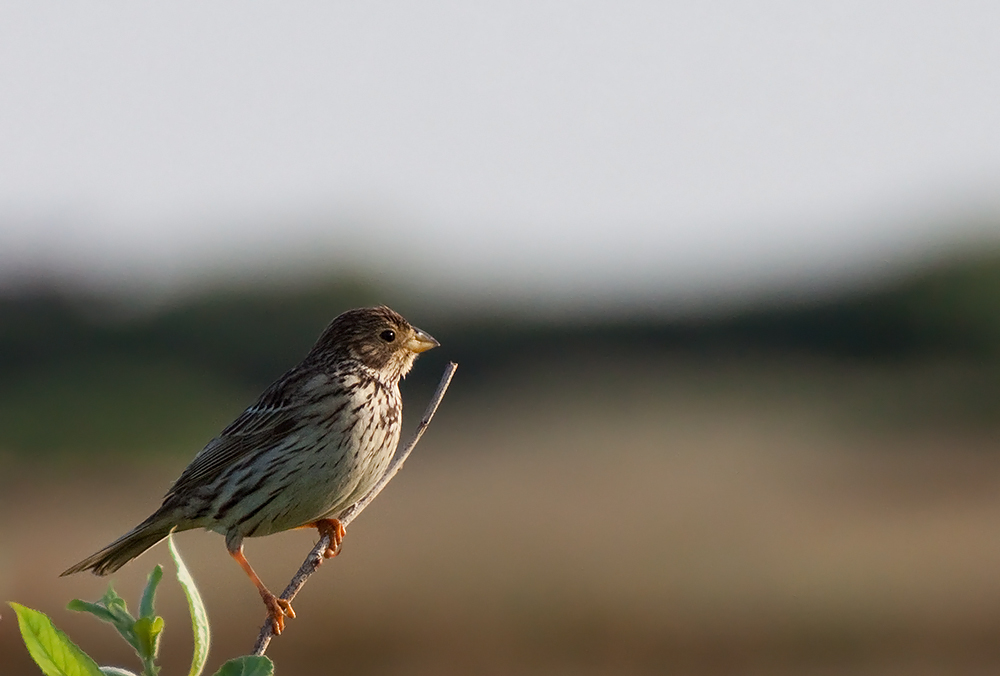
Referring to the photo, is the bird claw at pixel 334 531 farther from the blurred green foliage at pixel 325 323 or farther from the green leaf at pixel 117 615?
the blurred green foliage at pixel 325 323

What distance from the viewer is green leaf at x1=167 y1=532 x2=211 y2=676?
2436mm

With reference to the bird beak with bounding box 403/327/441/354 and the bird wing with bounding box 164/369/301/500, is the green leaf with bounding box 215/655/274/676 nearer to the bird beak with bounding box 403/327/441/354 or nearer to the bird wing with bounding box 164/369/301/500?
the bird wing with bounding box 164/369/301/500

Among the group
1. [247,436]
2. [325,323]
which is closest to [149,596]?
[247,436]

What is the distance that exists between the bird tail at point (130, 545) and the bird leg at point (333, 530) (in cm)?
69

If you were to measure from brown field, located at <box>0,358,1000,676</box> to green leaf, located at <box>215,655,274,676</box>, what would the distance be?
14.1m

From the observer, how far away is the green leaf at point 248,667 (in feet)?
7.60

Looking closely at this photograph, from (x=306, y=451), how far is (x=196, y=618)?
11.5 feet

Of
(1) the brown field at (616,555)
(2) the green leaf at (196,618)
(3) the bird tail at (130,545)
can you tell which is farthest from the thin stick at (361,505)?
(1) the brown field at (616,555)

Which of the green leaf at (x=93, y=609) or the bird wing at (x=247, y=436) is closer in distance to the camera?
the green leaf at (x=93, y=609)

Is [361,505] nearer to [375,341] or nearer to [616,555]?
[375,341]

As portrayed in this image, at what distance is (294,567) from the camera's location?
77.2 ft

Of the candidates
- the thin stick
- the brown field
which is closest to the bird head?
the thin stick

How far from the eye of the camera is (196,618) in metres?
2.48

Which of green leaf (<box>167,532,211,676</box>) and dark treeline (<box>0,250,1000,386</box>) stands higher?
dark treeline (<box>0,250,1000,386</box>)
